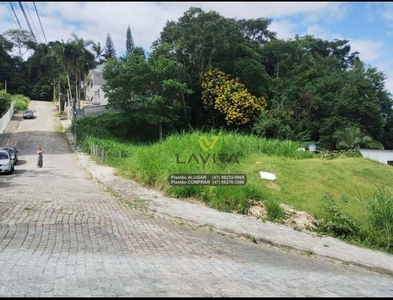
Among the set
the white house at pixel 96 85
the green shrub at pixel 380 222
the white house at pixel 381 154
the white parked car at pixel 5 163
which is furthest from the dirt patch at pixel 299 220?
the white house at pixel 96 85

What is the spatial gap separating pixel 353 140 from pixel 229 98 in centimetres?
1207

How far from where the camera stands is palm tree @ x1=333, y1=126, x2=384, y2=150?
90.2 ft

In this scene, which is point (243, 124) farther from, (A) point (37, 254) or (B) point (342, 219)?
(A) point (37, 254)

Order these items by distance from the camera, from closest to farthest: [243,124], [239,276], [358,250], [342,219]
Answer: [239,276], [358,250], [342,219], [243,124]

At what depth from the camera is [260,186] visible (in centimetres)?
989

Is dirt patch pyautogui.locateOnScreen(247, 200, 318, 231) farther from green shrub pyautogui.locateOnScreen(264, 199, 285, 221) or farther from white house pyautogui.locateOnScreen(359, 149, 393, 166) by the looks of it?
white house pyautogui.locateOnScreen(359, 149, 393, 166)

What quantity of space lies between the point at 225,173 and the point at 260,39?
1606 inches

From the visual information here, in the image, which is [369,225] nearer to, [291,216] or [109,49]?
[291,216]

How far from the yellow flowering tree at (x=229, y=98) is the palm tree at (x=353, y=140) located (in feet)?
25.5

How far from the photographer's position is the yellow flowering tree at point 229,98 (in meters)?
30.4

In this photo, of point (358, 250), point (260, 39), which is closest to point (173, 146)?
point (358, 250)

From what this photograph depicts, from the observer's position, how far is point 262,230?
24.9 ft

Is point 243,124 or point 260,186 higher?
point 243,124

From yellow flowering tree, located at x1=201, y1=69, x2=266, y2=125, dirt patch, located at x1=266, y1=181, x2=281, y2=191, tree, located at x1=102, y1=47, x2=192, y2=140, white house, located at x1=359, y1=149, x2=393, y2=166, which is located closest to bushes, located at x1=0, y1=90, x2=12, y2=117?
tree, located at x1=102, y1=47, x2=192, y2=140
